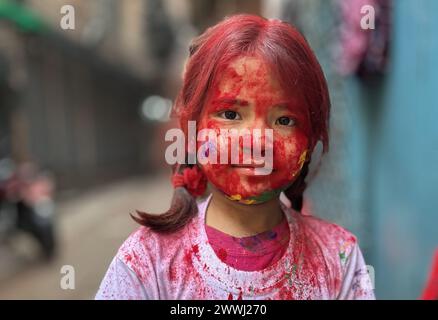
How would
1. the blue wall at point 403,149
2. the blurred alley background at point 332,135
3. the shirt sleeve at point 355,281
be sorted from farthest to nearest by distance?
the blue wall at point 403,149, the blurred alley background at point 332,135, the shirt sleeve at point 355,281

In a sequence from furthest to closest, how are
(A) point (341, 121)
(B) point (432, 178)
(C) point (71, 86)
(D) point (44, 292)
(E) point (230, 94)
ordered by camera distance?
(C) point (71, 86), (D) point (44, 292), (B) point (432, 178), (A) point (341, 121), (E) point (230, 94)

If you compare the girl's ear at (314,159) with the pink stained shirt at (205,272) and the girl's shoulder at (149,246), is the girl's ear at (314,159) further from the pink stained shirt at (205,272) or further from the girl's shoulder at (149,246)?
the girl's shoulder at (149,246)

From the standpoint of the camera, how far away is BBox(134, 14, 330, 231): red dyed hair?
896mm

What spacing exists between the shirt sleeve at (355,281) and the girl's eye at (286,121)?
0.27 meters

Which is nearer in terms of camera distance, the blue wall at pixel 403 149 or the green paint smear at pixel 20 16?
the blue wall at pixel 403 149

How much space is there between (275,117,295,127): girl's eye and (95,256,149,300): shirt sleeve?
34cm

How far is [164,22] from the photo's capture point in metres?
2.71

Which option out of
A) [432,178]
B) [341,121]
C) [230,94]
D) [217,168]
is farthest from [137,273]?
[432,178]

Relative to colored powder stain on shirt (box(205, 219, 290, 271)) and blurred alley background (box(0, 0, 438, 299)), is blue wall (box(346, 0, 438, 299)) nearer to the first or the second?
blurred alley background (box(0, 0, 438, 299))

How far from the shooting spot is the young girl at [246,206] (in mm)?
900

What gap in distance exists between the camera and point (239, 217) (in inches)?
38.5

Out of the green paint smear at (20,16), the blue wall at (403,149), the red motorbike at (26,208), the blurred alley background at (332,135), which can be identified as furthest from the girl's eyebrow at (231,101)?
the green paint smear at (20,16)
